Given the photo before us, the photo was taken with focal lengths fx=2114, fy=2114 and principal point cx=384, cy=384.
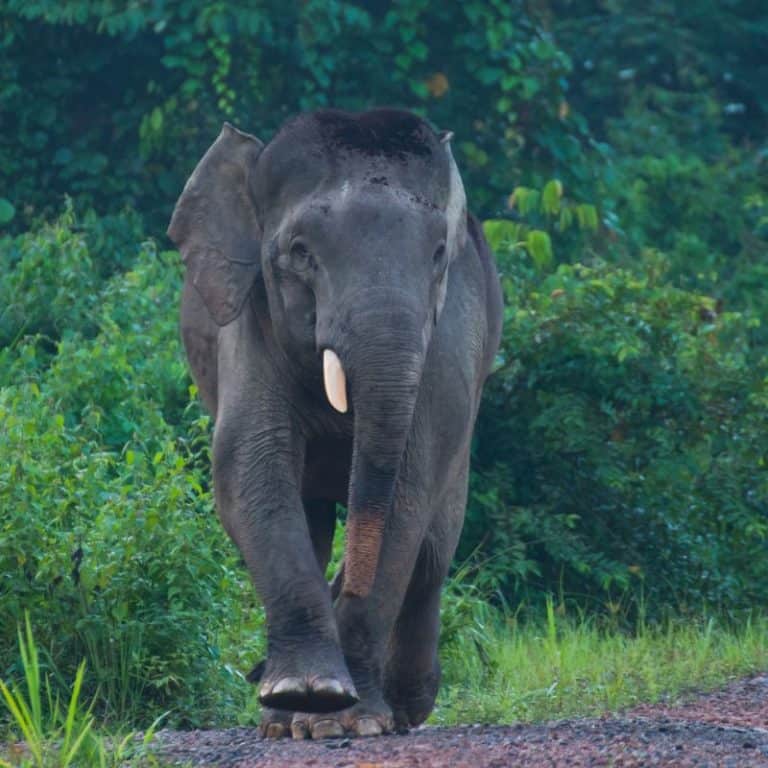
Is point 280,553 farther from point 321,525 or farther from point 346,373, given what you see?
point 321,525

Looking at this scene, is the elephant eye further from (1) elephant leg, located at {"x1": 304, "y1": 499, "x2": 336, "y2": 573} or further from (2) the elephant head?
(1) elephant leg, located at {"x1": 304, "y1": 499, "x2": 336, "y2": 573}

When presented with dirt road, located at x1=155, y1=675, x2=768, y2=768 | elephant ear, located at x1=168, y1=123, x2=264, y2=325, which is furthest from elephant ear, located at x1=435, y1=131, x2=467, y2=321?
dirt road, located at x1=155, y1=675, x2=768, y2=768

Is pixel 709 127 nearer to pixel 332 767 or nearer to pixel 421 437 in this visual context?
pixel 421 437

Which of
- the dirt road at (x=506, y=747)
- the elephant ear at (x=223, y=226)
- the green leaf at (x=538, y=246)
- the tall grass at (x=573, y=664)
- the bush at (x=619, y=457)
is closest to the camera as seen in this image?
the dirt road at (x=506, y=747)

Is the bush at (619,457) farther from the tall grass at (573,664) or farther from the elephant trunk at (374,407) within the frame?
the elephant trunk at (374,407)

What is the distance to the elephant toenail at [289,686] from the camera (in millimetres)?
5457

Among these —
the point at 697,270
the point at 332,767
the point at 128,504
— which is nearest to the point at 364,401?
the point at 332,767

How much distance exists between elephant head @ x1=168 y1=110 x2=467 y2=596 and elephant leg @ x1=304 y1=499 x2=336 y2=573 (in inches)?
34.1

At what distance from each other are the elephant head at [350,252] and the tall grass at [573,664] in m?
1.44

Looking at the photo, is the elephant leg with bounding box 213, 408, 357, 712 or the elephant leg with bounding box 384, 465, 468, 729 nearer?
the elephant leg with bounding box 213, 408, 357, 712

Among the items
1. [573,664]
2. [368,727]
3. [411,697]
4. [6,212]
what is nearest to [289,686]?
[368,727]

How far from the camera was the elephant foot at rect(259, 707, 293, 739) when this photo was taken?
563cm

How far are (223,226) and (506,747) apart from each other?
193cm

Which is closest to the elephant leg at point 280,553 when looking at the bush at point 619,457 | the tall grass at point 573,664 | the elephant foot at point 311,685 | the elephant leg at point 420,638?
the elephant foot at point 311,685
